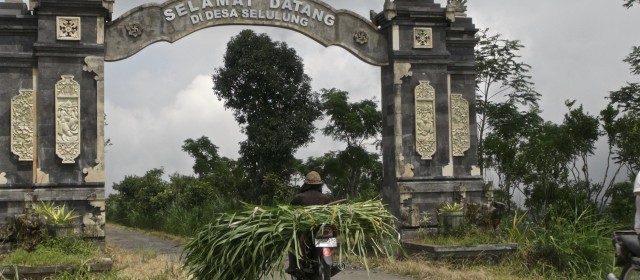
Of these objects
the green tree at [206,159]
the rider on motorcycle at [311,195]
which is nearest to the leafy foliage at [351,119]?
the green tree at [206,159]

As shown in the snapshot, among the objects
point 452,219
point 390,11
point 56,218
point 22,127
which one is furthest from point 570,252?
point 22,127

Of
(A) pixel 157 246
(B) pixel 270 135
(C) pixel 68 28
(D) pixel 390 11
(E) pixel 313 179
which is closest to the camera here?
(E) pixel 313 179

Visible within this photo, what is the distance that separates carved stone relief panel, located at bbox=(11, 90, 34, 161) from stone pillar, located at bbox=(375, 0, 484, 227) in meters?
5.60

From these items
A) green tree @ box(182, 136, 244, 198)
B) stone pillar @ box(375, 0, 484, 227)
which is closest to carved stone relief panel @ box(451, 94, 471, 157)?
stone pillar @ box(375, 0, 484, 227)

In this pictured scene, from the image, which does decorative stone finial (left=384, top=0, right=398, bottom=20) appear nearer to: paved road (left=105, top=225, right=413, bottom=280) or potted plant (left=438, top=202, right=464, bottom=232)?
potted plant (left=438, top=202, right=464, bottom=232)

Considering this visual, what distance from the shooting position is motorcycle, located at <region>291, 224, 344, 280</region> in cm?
688

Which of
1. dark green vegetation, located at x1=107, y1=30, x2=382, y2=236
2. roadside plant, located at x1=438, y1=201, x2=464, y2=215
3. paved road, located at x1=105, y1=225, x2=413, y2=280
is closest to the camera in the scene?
paved road, located at x1=105, y1=225, x2=413, y2=280

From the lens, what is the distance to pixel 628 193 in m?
16.4

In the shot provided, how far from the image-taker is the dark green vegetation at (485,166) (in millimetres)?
11469

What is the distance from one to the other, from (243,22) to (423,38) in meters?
2.96

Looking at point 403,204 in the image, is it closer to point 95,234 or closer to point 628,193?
point 95,234

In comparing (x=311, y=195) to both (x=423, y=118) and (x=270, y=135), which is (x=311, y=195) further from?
(x=270, y=135)

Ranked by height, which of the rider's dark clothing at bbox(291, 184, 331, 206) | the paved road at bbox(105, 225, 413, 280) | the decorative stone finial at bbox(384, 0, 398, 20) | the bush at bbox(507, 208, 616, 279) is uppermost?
the decorative stone finial at bbox(384, 0, 398, 20)

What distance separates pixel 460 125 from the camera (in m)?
13.7
